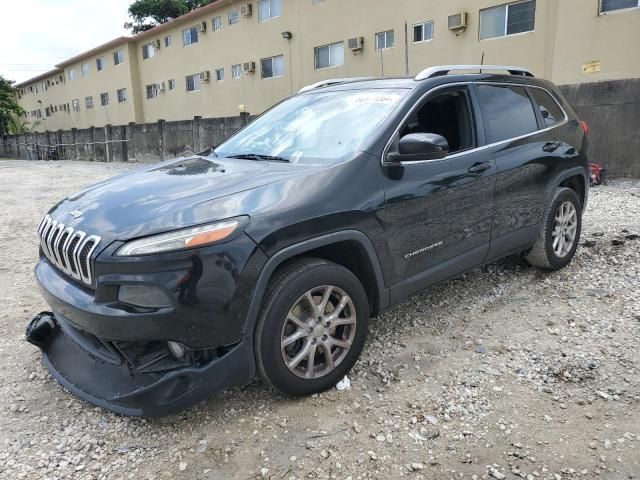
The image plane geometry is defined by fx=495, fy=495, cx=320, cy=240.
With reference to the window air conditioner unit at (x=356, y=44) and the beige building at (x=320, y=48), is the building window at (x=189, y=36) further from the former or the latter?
the window air conditioner unit at (x=356, y=44)

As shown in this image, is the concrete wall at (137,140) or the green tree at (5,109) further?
the green tree at (5,109)

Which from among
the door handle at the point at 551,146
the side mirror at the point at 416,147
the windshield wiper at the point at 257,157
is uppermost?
the side mirror at the point at 416,147

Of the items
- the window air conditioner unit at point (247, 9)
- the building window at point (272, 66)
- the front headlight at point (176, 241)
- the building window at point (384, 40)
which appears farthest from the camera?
the window air conditioner unit at point (247, 9)

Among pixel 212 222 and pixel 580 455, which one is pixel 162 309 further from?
pixel 580 455

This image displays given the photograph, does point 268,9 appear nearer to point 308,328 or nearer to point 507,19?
point 507,19

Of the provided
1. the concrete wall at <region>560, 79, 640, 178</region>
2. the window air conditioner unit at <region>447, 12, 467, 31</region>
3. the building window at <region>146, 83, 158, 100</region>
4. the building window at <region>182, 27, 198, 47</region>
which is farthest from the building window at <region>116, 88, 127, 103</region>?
the concrete wall at <region>560, 79, 640, 178</region>

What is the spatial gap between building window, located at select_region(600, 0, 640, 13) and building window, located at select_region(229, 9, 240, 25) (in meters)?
17.4

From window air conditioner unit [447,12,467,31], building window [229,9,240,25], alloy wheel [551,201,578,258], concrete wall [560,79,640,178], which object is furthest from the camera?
building window [229,9,240,25]

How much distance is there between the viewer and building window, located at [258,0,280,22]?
2291 centimetres

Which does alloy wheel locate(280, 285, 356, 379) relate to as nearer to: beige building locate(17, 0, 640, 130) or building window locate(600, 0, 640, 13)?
beige building locate(17, 0, 640, 130)

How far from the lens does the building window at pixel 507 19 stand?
14562 mm

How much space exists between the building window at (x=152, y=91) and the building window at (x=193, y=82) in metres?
4.27

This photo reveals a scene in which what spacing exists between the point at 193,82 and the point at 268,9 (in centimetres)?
781

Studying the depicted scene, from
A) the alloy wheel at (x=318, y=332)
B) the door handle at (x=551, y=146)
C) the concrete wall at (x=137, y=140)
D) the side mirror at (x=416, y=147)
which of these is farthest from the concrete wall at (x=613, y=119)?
the alloy wheel at (x=318, y=332)
